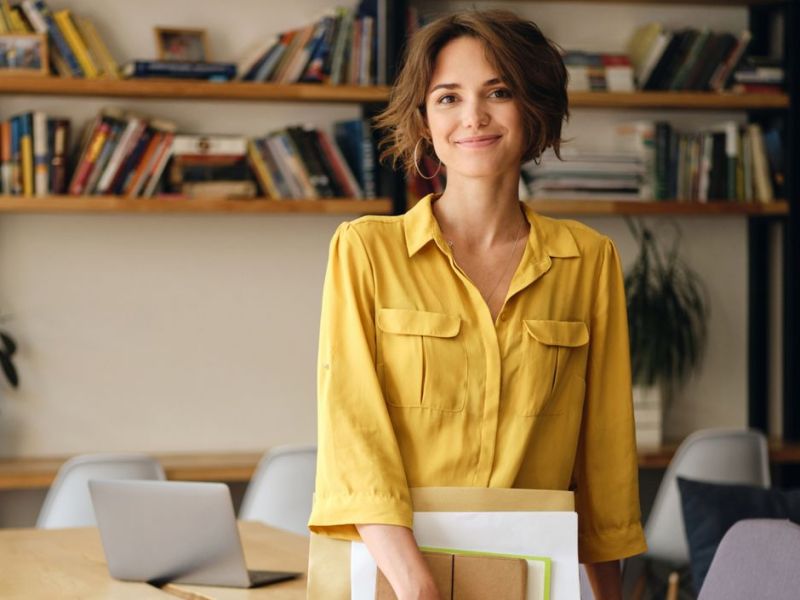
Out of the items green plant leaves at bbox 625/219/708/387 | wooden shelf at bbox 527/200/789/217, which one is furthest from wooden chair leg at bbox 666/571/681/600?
wooden shelf at bbox 527/200/789/217

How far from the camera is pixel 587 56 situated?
4.49m

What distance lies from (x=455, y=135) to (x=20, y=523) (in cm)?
320

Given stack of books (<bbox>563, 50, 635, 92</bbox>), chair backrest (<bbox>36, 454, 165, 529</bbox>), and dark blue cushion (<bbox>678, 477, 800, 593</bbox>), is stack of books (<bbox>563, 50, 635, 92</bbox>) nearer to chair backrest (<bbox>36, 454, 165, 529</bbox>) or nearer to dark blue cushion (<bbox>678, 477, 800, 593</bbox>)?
dark blue cushion (<bbox>678, 477, 800, 593</bbox>)

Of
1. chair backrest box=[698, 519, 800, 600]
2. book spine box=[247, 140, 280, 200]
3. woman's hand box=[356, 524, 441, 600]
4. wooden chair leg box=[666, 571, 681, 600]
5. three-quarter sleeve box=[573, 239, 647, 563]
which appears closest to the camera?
woman's hand box=[356, 524, 441, 600]

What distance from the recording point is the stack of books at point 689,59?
4523 millimetres

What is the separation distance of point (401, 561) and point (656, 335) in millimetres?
3144

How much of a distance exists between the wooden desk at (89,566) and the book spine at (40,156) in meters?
1.34

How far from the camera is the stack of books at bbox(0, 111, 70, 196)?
4.04 m

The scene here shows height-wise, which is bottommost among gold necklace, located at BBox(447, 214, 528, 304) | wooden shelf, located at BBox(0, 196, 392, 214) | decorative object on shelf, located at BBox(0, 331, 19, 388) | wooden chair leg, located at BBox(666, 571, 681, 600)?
wooden chair leg, located at BBox(666, 571, 681, 600)

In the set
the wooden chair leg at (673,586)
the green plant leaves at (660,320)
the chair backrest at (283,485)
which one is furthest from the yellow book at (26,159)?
the wooden chair leg at (673,586)

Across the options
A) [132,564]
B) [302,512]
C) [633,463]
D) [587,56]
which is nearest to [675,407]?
[587,56]

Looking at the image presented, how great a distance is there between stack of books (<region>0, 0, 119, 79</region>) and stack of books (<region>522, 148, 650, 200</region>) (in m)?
1.48

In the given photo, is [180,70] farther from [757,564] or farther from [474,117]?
[757,564]

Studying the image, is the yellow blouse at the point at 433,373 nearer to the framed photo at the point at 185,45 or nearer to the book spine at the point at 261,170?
the book spine at the point at 261,170
